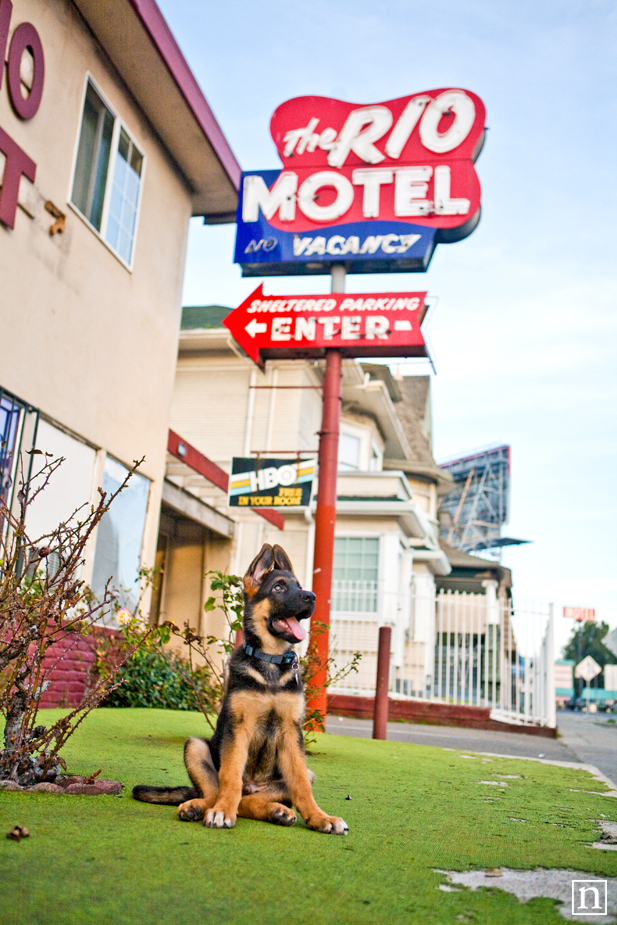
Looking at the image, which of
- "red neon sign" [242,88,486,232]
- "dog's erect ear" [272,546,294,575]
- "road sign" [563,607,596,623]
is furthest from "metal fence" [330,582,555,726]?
"road sign" [563,607,596,623]

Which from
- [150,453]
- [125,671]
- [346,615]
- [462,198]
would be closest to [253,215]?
[462,198]

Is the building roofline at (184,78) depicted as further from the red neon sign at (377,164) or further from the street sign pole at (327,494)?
the street sign pole at (327,494)

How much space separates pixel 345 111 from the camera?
12602mm

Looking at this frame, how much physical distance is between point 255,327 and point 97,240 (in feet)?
8.37

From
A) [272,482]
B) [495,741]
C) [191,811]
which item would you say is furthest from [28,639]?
[495,741]

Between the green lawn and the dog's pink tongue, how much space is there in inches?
31.6

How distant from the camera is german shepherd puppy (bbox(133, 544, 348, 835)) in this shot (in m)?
3.35

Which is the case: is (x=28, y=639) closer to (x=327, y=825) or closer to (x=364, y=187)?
(x=327, y=825)

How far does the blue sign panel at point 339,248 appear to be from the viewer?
11609mm

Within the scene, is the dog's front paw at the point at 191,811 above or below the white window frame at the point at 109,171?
below

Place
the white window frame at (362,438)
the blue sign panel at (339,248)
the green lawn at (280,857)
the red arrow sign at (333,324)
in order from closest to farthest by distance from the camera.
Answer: the green lawn at (280,857), the red arrow sign at (333,324), the blue sign panel at (339,248), the white window frame at (362,438)

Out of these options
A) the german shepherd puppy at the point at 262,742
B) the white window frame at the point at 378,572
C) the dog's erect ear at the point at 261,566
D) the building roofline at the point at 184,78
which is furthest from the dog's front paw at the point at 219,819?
the white window frame at the point at 378,572

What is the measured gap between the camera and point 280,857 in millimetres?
2764

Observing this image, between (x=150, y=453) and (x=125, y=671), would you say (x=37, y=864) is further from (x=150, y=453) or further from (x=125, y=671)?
(x=150, y=453)
